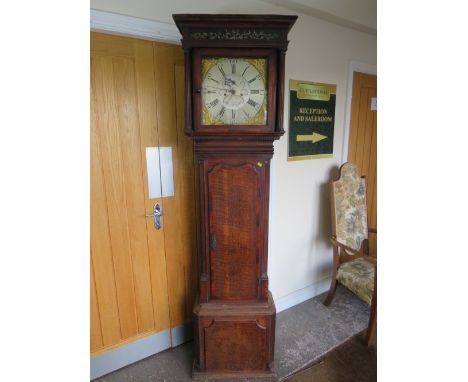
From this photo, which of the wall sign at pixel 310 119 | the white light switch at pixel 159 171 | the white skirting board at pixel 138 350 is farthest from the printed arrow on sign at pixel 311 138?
the white skirting board at pixel 138 350

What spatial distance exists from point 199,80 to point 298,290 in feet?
6.16

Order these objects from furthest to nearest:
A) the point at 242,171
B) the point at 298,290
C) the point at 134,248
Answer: the point at 298,290
the point at 134,248
the point at 242,171

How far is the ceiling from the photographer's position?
1.70 meters

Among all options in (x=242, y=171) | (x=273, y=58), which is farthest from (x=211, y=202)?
(x=273, y=58)

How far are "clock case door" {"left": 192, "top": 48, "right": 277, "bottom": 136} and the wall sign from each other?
0.66 meters

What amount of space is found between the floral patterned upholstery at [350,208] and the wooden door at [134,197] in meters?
1.17

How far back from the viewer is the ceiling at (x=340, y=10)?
170 centimetres

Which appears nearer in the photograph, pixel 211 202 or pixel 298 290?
pixel 211 202

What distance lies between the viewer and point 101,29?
131 cm

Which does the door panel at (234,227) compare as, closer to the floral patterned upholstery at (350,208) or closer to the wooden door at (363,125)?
the floral patterned upholstery at (350,208)

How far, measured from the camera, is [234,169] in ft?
4.48

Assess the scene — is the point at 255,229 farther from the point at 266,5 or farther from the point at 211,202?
the point at 266,5

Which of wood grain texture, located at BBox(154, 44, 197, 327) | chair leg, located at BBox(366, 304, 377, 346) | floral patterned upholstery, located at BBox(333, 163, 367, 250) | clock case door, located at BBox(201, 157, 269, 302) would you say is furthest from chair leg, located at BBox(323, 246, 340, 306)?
wood grain texture, located at BBox(154, 44, 197, 327)

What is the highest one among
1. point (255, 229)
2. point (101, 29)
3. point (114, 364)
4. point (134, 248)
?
point (101, 29)
